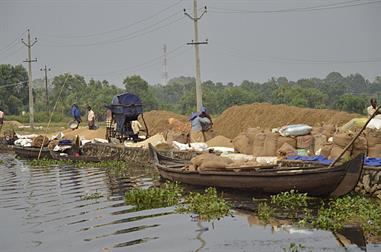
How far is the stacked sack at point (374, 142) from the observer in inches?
548

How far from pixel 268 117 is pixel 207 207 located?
15.0 m

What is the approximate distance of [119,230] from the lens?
35.2ft

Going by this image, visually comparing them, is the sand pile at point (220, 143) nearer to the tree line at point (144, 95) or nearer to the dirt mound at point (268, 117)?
the dirt mound at point (268, 117)

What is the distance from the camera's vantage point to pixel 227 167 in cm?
1409

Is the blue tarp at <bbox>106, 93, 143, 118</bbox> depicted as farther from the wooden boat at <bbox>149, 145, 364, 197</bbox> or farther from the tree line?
the tree line

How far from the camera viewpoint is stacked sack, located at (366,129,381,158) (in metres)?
13.9

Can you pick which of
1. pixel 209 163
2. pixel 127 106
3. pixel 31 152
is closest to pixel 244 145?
pixel 209 163

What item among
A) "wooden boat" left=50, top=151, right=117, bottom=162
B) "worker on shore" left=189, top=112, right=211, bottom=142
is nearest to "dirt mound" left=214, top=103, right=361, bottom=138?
"worker on shore" left=189, top=112, right=211, bottom=142

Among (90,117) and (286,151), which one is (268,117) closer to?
(90,117)

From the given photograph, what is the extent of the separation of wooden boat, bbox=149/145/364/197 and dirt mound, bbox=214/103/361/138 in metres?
11.0

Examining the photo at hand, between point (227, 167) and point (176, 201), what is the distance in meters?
1.50

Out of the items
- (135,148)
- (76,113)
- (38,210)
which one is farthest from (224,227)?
(76,113)

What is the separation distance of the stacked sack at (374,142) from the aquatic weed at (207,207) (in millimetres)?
3704

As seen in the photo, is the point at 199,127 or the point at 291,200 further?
the point at 199,127
